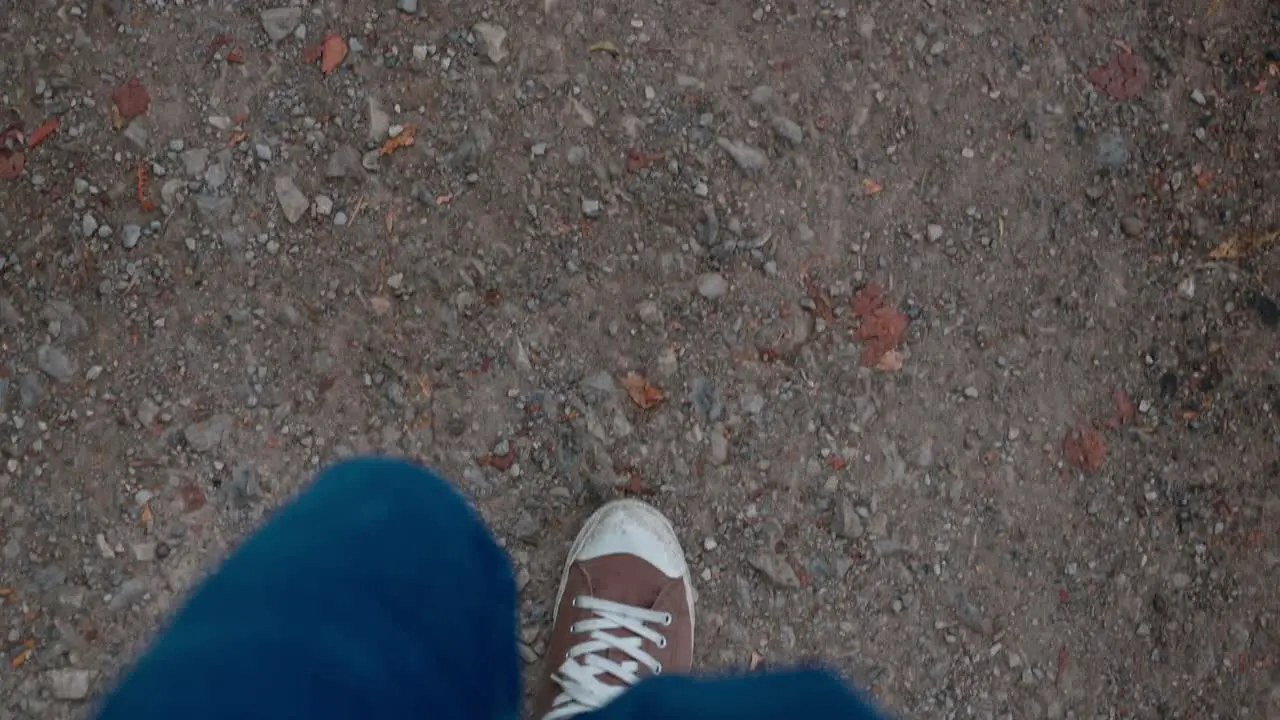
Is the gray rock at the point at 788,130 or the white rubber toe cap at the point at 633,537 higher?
the gray rock at the point at 788,130

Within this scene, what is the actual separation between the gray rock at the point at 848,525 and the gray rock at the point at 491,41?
1190mm

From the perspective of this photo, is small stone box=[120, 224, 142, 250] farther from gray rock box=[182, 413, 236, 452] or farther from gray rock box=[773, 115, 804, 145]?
gray rock box=[773, 115, 804, 145]

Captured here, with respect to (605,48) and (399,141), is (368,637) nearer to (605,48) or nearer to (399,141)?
(399,141)

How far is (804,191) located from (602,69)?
0.50 m

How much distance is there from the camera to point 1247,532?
6.17ft

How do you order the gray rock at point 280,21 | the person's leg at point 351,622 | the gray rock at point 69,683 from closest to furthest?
1. the person's leg at point 351,622
2. the gray rock at point 69,683
3. the gray rock at point 280,21

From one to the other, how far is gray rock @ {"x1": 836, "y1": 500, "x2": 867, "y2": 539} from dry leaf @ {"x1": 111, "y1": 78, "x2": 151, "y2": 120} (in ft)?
5.51

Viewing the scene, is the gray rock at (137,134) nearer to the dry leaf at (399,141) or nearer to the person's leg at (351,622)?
the dry leaf at (399,141)

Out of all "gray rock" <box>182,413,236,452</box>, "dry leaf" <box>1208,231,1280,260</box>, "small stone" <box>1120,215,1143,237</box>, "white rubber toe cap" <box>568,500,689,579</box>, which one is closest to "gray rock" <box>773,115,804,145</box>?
"small stone" <box>1120,215,1143,237</box>

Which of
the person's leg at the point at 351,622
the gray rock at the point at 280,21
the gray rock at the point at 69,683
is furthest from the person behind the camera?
the gray rock at the point at 280,21

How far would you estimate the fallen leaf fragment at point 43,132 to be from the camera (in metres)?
1.79

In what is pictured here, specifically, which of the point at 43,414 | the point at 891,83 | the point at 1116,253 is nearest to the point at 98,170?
the point at 43,414

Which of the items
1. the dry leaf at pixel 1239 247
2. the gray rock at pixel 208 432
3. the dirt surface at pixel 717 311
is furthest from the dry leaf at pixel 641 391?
the dry leaf at pixel 1239 247

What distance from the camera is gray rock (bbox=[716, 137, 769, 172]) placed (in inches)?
73.4
